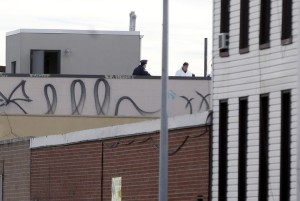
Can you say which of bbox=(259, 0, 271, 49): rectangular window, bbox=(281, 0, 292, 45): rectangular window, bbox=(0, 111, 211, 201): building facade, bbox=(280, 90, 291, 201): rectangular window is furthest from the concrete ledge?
bbox=(281, 0, 292, 45): rectangular window

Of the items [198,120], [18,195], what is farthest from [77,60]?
[198,120]

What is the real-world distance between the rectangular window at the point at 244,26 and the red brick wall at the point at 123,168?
8.12ft

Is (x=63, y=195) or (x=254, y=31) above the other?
(x=254, y=31)

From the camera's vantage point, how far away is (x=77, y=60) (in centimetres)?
5778

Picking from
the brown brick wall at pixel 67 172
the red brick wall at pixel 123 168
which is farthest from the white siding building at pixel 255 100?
the brown brick wall at pixel 67 172

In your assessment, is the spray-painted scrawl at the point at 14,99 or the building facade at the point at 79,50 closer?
the spray-painted scrawl at the point at 14,99

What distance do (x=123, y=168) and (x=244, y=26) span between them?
7.18 m

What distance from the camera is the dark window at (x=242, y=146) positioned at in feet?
104

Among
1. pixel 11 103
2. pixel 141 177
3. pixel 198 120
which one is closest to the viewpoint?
pixel 198 120

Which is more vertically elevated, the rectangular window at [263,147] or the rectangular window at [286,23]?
the rectangular window at [286,23]

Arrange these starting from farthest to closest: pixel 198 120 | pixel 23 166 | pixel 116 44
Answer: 1. pixel 116 44
2. pixel 23 166
3. pixel 198 120

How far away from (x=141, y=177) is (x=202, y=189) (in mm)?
3369

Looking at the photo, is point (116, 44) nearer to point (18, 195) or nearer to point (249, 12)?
point (18, 195)

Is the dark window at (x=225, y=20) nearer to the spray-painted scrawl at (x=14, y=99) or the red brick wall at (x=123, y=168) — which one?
the red brick wall at (x=123, y=168)
